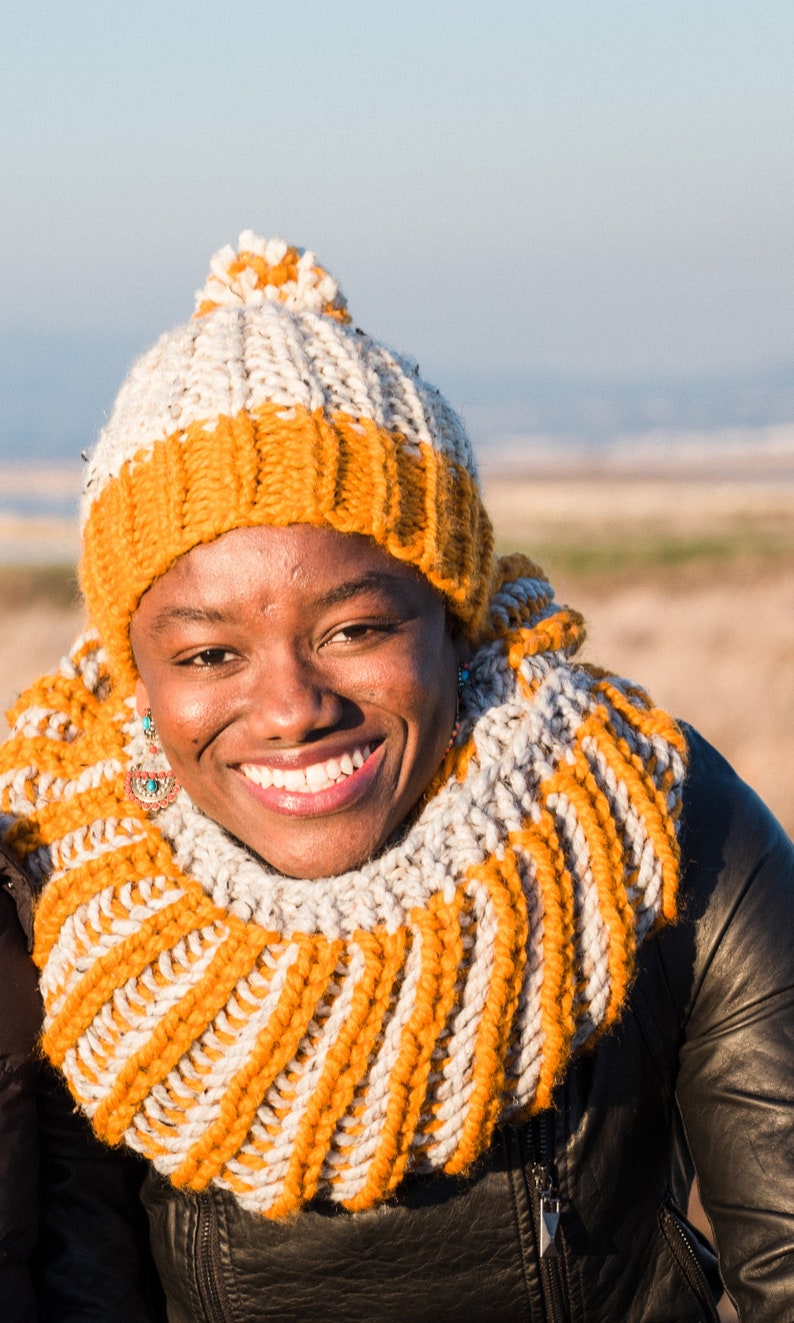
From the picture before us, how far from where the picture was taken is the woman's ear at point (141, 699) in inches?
92.8

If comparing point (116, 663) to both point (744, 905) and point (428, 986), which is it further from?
point (744, 905)

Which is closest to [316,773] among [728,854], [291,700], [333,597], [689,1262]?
[291,700]

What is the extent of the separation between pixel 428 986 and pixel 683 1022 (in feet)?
1.53

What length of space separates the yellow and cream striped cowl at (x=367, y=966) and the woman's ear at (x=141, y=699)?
0.61 ft

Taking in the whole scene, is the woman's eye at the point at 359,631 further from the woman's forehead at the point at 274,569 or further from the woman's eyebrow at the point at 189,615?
the woman's eyebrow at the point at 189,615

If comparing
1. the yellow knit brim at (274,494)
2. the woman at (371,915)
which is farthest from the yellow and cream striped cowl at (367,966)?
the yellow knit brim at (274,494)

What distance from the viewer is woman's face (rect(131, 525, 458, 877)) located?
6.77ft

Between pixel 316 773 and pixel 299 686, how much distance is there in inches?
6.0

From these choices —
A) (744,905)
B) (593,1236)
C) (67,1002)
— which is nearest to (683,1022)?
(744,905)

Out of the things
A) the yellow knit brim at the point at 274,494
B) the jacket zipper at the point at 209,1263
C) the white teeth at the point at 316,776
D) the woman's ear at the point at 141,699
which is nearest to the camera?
the yellow knit brim at the point at 274,494

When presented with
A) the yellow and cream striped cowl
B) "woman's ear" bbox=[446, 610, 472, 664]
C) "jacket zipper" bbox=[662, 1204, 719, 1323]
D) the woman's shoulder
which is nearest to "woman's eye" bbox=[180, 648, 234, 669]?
the yellow and cream striped cowl

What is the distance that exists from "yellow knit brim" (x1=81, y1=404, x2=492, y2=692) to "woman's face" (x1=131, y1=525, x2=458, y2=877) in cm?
3

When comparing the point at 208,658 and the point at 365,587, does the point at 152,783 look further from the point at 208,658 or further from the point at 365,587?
the point at 365,587

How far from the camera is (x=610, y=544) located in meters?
16.9
